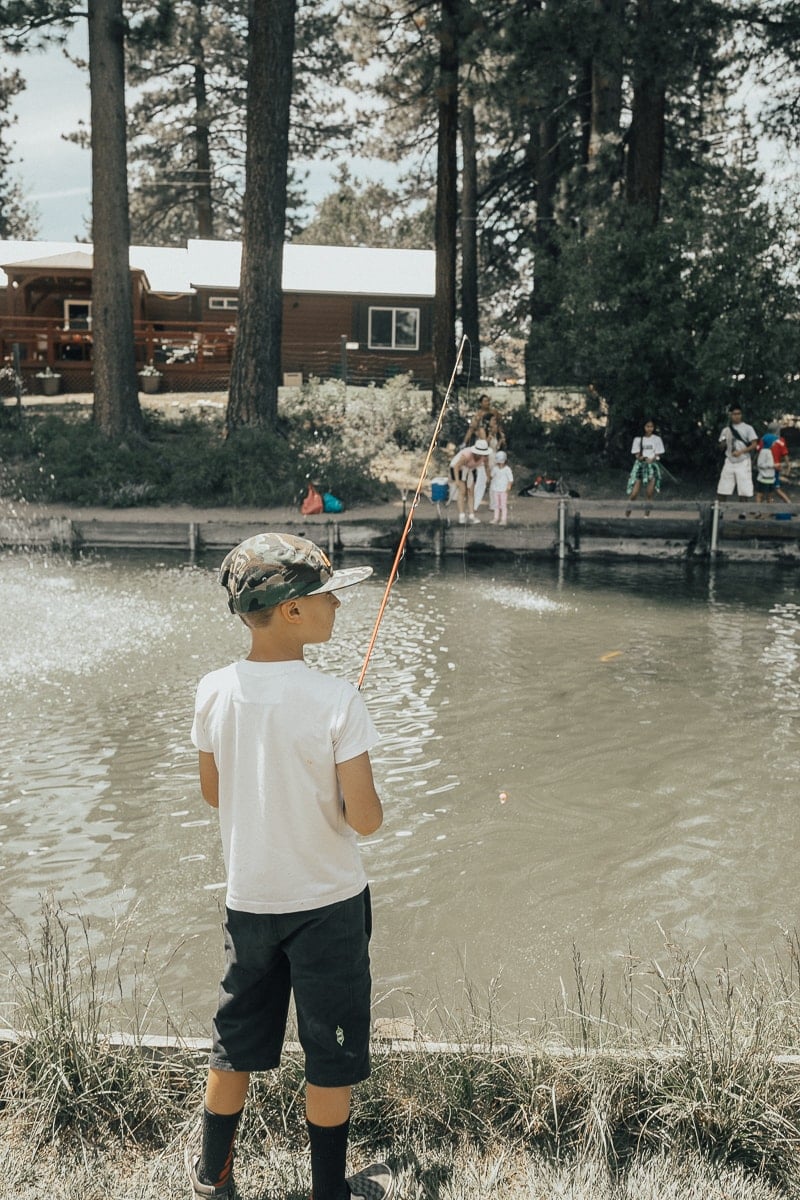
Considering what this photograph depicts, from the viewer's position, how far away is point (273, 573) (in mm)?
2836

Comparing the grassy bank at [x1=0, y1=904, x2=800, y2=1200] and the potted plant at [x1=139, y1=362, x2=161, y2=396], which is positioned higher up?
the potted plant at [x1=139, y1=362, x2=161, y2=396]

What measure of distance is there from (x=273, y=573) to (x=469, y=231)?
113 ft

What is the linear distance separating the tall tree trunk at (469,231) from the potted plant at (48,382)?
41.6ft

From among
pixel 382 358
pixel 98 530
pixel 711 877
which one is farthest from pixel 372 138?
pixel 711 877

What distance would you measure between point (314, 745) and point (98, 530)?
14776mm

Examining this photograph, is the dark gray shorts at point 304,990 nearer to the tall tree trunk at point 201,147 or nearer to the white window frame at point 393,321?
the white window frame at point 393,321

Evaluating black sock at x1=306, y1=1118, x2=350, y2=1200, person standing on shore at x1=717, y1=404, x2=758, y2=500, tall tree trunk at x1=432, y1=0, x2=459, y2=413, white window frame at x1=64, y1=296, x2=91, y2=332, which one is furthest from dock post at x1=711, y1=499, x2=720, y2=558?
white window frame at x1=64, y1=296, x2=91, y2=332

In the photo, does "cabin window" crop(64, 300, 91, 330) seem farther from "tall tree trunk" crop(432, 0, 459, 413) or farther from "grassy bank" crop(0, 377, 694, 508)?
"tall tree trunk" crop(432, 0, 459, 413)

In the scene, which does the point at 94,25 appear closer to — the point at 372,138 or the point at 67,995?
the point at 372,138

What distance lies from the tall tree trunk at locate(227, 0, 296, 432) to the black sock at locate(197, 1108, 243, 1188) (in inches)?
765

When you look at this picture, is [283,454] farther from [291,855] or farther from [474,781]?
[291,855]

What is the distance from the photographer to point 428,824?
679cm

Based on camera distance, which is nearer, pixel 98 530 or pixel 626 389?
pixel 98 530

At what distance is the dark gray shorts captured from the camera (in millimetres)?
2834
